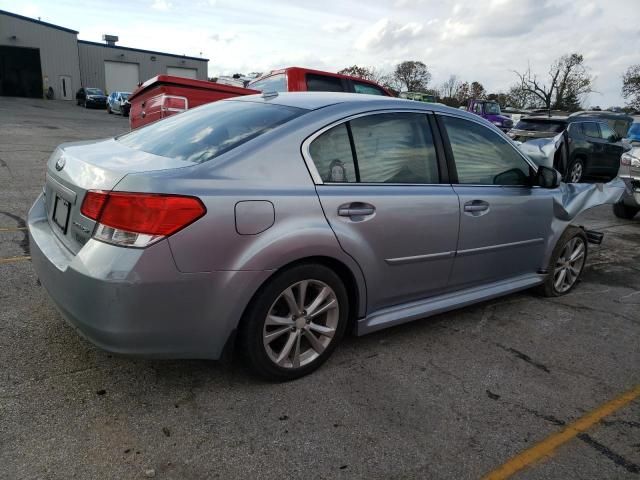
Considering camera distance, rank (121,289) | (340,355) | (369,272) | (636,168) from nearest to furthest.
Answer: (121,289) < (369,272) < (340,355) < (636,168)

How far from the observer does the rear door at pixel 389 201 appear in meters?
2.88

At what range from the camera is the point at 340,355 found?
325 cm

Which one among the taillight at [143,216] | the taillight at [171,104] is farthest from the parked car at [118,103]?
the taillight at [143,216]

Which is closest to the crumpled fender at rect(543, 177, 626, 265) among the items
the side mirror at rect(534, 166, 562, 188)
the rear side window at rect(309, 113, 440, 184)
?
the side mirror at rect(534, 166, 562, 188)

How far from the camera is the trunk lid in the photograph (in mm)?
2482

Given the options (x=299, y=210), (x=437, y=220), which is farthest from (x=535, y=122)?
(x=299, y=210)

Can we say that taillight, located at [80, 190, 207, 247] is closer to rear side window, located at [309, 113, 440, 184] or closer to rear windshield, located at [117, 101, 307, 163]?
rear windshield, located at [117, 101, 307, 163]

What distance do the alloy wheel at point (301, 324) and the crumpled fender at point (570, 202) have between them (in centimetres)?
233

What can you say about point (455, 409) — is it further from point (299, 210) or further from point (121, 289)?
point (121, 289)

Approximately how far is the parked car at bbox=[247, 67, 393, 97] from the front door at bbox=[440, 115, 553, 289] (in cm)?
477

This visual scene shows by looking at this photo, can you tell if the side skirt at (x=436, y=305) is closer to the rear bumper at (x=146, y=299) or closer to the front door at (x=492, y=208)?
the front door at (x=492, y=208)

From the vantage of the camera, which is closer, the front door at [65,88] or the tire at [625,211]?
the tire at [625,211]

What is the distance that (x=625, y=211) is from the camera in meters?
9.00

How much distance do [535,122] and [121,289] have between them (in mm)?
14471
